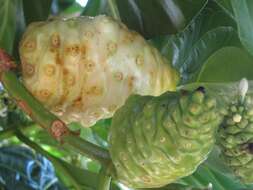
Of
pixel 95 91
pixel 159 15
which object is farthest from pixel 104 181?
pixel 159 15

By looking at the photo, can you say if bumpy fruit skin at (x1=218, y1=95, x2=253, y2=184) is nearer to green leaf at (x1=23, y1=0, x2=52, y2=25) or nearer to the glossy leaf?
green leaf at (x1=23, y1=0, x2=52, y2=25)

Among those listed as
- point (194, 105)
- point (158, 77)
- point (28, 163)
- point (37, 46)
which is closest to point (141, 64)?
point (158, 77)

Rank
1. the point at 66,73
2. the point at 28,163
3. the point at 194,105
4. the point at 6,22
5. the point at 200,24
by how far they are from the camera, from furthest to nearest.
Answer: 1. the point at 28,163
2. the point at 200,24
3. the point at 6,22
4. the point at 66,73
5. the point at 194,105

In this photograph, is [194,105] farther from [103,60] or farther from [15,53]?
[15,53]

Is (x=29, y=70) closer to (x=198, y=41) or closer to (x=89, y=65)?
(x=89, y=65)

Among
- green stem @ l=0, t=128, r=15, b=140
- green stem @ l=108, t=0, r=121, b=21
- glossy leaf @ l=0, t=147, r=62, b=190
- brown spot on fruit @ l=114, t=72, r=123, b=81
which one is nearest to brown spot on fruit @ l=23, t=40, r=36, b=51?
brown spot on fruit @ l=114, t=72, r=123, b=81
